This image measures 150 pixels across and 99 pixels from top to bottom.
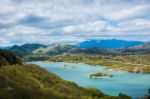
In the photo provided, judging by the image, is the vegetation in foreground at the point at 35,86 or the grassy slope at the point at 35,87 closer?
the grassy slope at the point at 35,87

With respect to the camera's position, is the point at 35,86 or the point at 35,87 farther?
the point at 35,86

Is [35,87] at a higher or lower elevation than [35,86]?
higher

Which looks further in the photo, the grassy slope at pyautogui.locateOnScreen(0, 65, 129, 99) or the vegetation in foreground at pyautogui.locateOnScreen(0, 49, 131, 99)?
the vegetation in foreground at pyautogui.locateOnScreen(0, 49, 131, 99)

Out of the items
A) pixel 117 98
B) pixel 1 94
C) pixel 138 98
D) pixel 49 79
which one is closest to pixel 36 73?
pixel 49 79

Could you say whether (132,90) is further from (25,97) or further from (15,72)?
(25,97)
